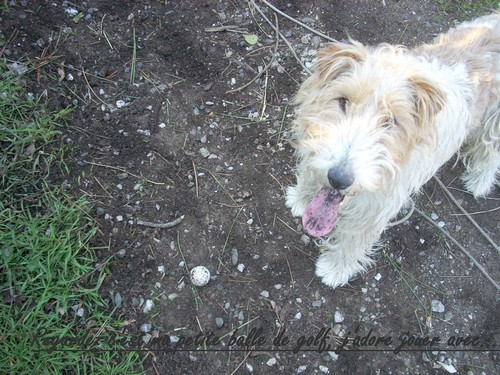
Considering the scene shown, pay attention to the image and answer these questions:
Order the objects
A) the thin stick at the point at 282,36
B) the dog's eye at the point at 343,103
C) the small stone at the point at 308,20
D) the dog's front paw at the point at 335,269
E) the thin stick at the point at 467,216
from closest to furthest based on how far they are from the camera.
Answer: the dog's eye at the point at 343,103, the dog's front paw at the point at 335,269, the thin stick at the point at 467,216, the thin stick at the point at 282,36, the small stone at the point at 308,20

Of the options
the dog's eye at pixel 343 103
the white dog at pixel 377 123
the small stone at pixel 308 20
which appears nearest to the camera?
the white dog at pixel 377 123

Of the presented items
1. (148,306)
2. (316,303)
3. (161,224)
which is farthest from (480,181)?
(148,306)

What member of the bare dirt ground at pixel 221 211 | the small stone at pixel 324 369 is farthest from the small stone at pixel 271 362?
the small stone at pixel 324 369

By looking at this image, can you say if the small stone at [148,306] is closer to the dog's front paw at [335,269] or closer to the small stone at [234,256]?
the small stone at [234,256]

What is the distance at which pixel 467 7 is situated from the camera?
4.96 metres

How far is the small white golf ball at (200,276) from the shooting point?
3.27 meters

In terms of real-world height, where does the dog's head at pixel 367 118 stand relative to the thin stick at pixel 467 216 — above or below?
above

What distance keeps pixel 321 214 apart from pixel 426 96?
3.36ft

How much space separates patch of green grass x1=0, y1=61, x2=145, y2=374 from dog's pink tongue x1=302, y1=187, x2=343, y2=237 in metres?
1.70

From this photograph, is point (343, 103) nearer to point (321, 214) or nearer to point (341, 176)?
point (341, 176)

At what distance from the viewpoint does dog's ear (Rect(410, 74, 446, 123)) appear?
2.28 m

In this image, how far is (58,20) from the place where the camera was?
3.91 m

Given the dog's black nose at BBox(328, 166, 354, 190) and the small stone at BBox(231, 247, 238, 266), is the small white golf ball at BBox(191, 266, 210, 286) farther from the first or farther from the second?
the dog's black nose at BBox(328, 166, 354, 190)

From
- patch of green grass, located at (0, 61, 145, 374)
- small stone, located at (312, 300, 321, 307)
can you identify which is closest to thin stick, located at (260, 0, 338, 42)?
patch of green grass, located at (0, 61, 145, 374)
